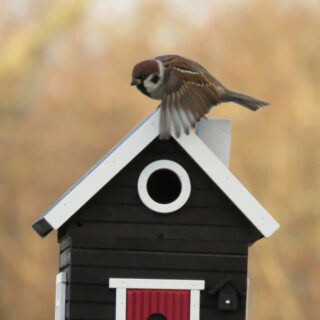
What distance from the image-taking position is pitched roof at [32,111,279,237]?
299 inches

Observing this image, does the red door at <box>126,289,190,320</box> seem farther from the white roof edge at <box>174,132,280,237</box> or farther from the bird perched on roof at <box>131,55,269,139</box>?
the bird perched on roof at <box>131,55,269,139</box>

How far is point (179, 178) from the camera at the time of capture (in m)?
7.74

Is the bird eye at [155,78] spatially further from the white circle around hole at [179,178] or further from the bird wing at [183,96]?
the white circle around hole at [179,178]

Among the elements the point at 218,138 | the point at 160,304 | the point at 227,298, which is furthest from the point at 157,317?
the point at 218,138

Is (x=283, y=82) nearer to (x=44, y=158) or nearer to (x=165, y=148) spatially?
(x=44, y=158)

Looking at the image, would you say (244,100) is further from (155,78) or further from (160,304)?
(160,304)

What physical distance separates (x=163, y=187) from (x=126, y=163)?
0.71 metres

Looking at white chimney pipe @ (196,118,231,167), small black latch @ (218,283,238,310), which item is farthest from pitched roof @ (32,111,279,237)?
white chimney pipe @ (196,118,231,167)

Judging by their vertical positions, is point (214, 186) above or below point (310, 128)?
below

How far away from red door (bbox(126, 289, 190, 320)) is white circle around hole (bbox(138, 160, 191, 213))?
0.45 metres

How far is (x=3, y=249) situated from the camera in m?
23.6

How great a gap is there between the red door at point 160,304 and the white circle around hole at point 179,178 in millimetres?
453

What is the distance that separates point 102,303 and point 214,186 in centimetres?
89

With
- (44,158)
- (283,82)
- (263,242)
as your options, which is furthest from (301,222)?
(44,158)
